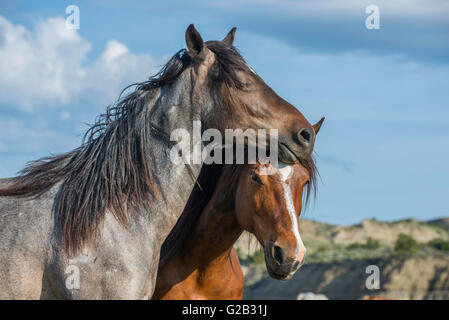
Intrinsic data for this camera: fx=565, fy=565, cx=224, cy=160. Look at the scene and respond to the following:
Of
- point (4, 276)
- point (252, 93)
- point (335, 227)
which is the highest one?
point (335, 227)

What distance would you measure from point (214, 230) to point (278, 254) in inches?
36.5

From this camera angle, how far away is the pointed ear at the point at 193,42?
403 cm

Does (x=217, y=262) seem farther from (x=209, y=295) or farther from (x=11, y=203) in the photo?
(x=11, y=203)

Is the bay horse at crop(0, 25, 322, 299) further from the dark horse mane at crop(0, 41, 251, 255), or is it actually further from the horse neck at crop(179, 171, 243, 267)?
the horse neck at crop(179, 171, 243, 267)

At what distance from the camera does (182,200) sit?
4.05m

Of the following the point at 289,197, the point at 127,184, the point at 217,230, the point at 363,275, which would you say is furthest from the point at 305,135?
the point at 363,275

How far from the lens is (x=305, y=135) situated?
410 centimetres

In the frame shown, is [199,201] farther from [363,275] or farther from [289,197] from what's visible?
[363,275]

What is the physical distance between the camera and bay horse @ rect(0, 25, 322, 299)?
11.8 feet

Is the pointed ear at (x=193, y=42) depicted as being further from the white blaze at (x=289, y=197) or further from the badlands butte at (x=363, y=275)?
the badlands butte at (x=363, y=275)

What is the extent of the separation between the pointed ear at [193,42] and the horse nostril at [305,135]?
938 mm

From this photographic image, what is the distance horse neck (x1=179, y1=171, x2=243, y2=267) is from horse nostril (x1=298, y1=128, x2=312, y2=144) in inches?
57.7
